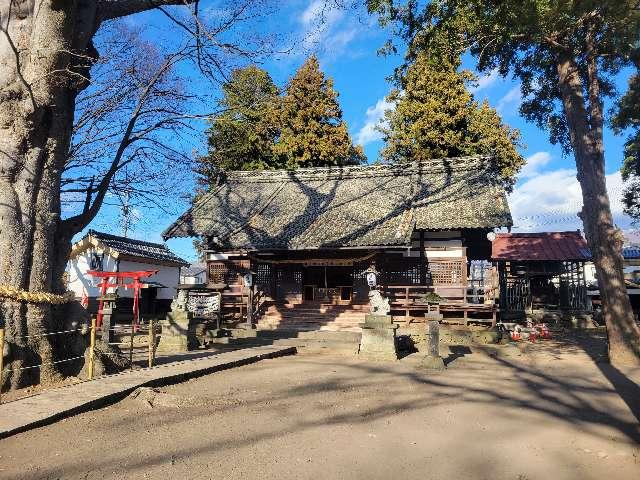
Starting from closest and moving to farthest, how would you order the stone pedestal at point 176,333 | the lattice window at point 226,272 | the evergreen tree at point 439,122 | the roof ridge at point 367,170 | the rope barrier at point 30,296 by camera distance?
the rope barrier at point 30,296, the stone pedestal at point 176,333, the lattice window at point 226,272, the roof ridge at point 367,170, the evergreen tree at point 439,122

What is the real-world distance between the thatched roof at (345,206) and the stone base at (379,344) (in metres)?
3.86

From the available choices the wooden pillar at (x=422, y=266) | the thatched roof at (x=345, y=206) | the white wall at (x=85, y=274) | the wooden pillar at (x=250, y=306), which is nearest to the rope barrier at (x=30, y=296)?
the wooden pillar at (x=250, y=306)

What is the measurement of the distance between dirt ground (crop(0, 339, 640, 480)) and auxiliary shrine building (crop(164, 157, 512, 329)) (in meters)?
6.81

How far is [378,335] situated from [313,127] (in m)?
18.7

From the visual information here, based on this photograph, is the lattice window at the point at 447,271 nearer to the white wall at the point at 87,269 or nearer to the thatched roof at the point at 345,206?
the thatched roof at the point at 345,206

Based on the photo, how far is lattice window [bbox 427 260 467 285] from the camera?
51.0ft

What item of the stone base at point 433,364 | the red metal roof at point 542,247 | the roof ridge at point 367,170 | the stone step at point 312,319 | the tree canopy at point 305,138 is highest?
the tree canopy at point 305,138

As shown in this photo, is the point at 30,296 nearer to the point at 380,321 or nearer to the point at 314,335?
the point at 380,321

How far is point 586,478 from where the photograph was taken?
13.4 ft

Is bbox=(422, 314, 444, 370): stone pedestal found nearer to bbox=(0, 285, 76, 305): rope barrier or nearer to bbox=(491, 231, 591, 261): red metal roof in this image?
bbox=(0, 285, 76, 305): rope barrier

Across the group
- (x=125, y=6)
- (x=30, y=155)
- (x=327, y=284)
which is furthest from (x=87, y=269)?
(x=125, y=6)

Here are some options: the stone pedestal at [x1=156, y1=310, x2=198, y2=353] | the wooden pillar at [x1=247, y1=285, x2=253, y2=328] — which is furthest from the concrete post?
the wooden pillar at [x1=247, y1=285, x2=253, y2=328]

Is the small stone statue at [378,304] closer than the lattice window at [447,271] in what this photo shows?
Yes

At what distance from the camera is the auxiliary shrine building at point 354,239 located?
49.8ft
